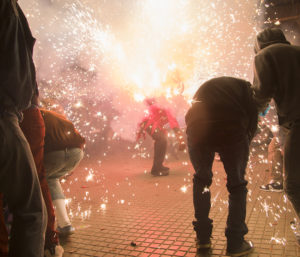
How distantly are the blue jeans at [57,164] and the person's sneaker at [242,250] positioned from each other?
198cm

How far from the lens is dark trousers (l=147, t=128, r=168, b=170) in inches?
→ 276

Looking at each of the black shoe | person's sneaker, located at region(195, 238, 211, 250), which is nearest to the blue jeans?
person's sneaker, located at region(195, 238, 211, 250)

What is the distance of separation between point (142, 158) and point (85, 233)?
7.00 meters

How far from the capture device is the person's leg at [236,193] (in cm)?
257

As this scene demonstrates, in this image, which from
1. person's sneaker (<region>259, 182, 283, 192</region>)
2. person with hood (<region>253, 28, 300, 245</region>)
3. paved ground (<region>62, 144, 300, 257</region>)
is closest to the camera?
person with hood (<region>253, 28, 300, 245</region>)

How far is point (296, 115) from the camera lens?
2312mm

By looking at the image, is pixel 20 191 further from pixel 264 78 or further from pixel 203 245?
pixel 264 78

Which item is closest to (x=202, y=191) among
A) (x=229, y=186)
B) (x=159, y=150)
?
(x=229, y=186)

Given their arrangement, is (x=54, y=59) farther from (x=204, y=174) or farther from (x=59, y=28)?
(x=204, y=174)

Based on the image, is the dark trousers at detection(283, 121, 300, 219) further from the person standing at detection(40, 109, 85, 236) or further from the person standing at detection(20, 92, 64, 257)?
the person standing at detection(40, 109, 85, 236)

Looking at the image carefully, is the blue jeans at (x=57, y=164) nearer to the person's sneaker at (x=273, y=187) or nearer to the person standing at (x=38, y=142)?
the person standing at (x=38, y=142)

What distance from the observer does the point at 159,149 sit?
708cm

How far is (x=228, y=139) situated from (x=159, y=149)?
4.56 metres

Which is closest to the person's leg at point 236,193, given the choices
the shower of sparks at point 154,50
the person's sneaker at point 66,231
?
the person's sneaker at point 66,231
